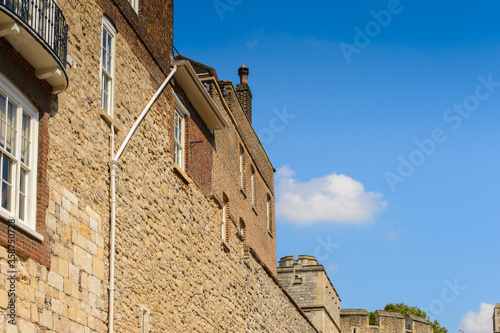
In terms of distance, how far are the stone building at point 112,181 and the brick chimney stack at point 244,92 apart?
19.6 feet

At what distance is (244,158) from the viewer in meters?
24.9

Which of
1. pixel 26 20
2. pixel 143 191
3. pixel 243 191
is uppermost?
pixel 243 191

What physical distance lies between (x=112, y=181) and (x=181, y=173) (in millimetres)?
3827

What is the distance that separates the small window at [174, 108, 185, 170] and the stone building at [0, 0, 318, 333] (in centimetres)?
7

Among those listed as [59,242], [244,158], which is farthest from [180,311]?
[244,158]

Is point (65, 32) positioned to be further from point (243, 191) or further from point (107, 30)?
point (243, 191)

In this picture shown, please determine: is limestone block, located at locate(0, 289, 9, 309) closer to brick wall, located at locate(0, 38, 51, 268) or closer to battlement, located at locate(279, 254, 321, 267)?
brick wall, located at locate(0, 38, 51, 268)

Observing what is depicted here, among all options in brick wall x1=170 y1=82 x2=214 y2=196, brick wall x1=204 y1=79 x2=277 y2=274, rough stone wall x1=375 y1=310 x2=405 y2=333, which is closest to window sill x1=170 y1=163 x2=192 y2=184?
brick wall x1=170 y1=82 x2=214 y2=196

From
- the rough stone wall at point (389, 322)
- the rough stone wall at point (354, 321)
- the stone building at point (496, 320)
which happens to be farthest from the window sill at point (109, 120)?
the stone building at point (496, 320)

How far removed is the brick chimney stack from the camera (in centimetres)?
2824

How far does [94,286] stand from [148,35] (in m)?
5.96

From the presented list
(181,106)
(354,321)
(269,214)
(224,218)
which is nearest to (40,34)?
(181,106)

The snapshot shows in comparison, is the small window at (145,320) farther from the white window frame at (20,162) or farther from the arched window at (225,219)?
the arched window at (225,219)

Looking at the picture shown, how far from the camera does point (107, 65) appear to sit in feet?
44.9
